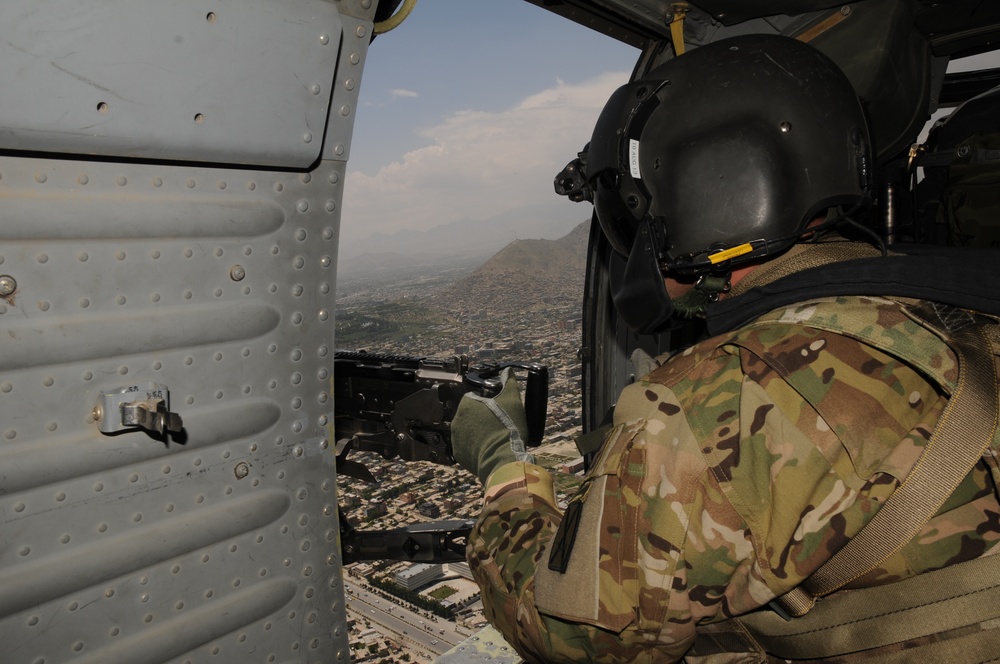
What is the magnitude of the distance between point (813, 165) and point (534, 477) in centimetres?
95

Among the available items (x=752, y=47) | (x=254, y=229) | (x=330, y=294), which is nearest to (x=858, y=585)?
(x=752, y=47)

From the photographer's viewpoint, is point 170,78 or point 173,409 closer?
point 170,78

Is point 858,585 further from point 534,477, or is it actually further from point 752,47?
point 752,47

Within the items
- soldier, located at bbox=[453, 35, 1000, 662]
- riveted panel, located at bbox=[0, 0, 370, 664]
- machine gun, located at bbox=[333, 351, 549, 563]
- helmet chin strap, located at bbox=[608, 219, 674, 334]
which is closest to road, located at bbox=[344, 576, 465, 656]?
machine gun, located at bbox=[333, 351, 549, 563]

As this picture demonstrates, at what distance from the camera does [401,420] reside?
2.50m

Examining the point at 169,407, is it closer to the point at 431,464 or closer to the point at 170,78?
the point at 170,78

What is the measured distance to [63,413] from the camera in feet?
4.60

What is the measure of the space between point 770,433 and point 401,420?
150 cm

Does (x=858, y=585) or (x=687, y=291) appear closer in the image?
(x=858, y=585)

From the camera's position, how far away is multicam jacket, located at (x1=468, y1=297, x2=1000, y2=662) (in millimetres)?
1198

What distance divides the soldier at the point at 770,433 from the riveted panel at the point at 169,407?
520mm

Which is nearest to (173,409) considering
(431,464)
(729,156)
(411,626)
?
(729,156)

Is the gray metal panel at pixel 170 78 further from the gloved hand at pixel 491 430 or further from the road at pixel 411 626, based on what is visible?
the road at pixel 411 626

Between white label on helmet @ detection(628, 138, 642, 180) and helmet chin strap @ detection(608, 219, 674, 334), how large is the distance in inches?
4.2
